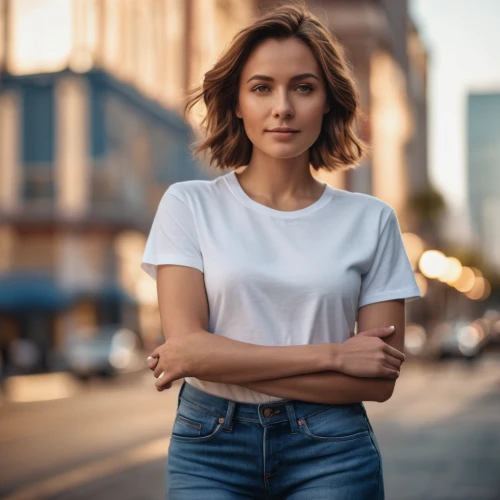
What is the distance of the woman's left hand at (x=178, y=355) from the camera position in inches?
120

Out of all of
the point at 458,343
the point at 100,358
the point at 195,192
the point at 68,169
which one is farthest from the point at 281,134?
the point at 68,169

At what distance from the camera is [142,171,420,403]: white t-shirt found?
306 cm

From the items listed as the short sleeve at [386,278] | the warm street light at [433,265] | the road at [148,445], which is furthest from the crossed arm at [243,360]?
the warm street light at [433,265]

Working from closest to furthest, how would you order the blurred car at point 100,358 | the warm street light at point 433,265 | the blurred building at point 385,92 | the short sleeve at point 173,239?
the short sleeve at point 173,239 < the blurred car at point 100,358 < the warm street light at point 433,265 < the blurred building at point 385,92

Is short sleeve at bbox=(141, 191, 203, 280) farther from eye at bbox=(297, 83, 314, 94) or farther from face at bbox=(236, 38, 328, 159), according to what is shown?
eye at bbox=(297, 83, 314, 94)

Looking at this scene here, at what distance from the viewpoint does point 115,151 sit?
4838cm

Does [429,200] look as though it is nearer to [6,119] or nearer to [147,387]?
[6,119]

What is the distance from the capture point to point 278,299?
3.05 m

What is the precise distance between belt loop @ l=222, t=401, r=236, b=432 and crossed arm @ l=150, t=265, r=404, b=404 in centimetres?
6

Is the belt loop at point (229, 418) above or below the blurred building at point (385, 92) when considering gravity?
below

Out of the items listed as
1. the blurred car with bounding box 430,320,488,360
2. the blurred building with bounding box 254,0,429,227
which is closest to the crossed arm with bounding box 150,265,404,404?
the blurred car with bounding box 430,320,488,360

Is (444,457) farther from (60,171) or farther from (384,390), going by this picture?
(60,171)

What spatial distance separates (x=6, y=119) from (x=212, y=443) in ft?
152

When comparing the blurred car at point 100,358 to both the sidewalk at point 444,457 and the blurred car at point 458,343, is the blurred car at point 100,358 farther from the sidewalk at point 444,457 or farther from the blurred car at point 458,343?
the sidewalk at point 444,457
